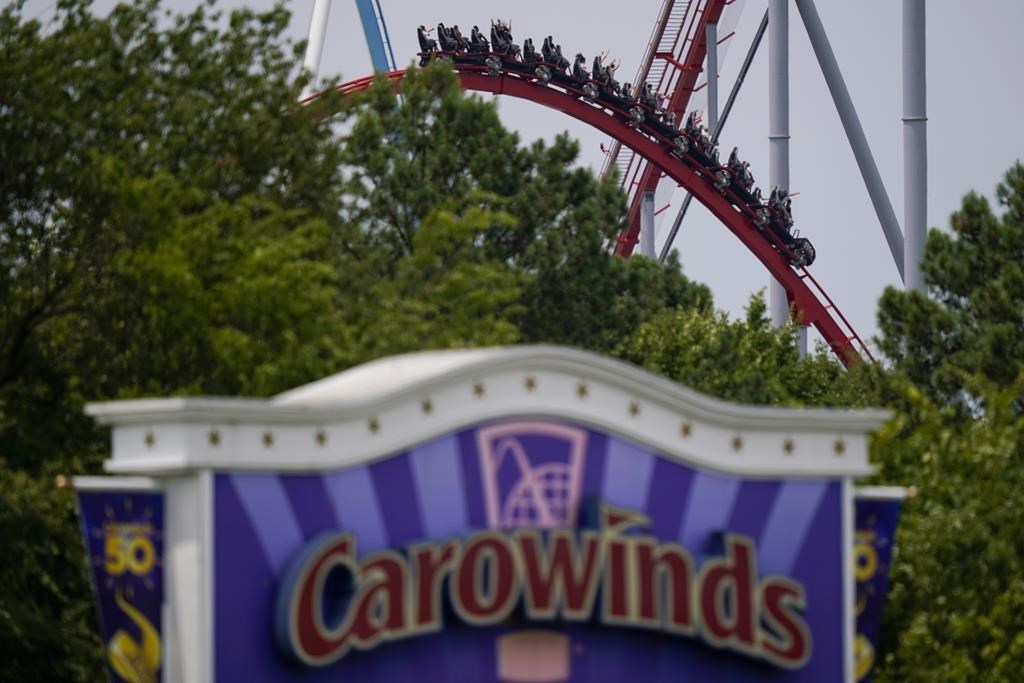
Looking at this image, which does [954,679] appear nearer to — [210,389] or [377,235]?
[210,389]

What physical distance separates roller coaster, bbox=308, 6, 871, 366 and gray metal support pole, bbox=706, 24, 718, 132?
2.94m

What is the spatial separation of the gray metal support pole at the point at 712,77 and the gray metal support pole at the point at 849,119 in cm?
707

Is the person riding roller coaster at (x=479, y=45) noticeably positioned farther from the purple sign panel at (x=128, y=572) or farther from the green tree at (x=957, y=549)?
the purple sign panel at (x=128, y=572)

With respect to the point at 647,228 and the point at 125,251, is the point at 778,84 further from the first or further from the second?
Answer: the point at 125,251

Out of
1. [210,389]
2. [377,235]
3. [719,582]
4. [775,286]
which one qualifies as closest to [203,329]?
[210,389]

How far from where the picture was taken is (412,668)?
530 inches

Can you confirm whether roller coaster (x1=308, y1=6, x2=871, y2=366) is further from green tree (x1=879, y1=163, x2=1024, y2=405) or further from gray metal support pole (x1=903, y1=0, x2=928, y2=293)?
green tree (x1=879, y1=163, x2=1024, y2=405)

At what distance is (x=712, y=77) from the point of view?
53406 mm

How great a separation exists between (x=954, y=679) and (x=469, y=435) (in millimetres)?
6971

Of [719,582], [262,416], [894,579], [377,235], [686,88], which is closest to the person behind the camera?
[262,416]

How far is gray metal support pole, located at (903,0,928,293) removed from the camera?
38.2 m

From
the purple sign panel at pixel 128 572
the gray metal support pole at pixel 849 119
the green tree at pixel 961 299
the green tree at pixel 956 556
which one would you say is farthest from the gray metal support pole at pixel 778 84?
the purple sign panel at pixel 128 572

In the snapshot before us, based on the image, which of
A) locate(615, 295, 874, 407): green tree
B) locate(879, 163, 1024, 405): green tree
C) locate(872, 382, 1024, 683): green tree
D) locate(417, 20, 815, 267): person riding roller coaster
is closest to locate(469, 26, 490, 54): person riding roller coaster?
locate(417, 20, 815, 267): person riding roller coaster

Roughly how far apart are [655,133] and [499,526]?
37.4 metres
